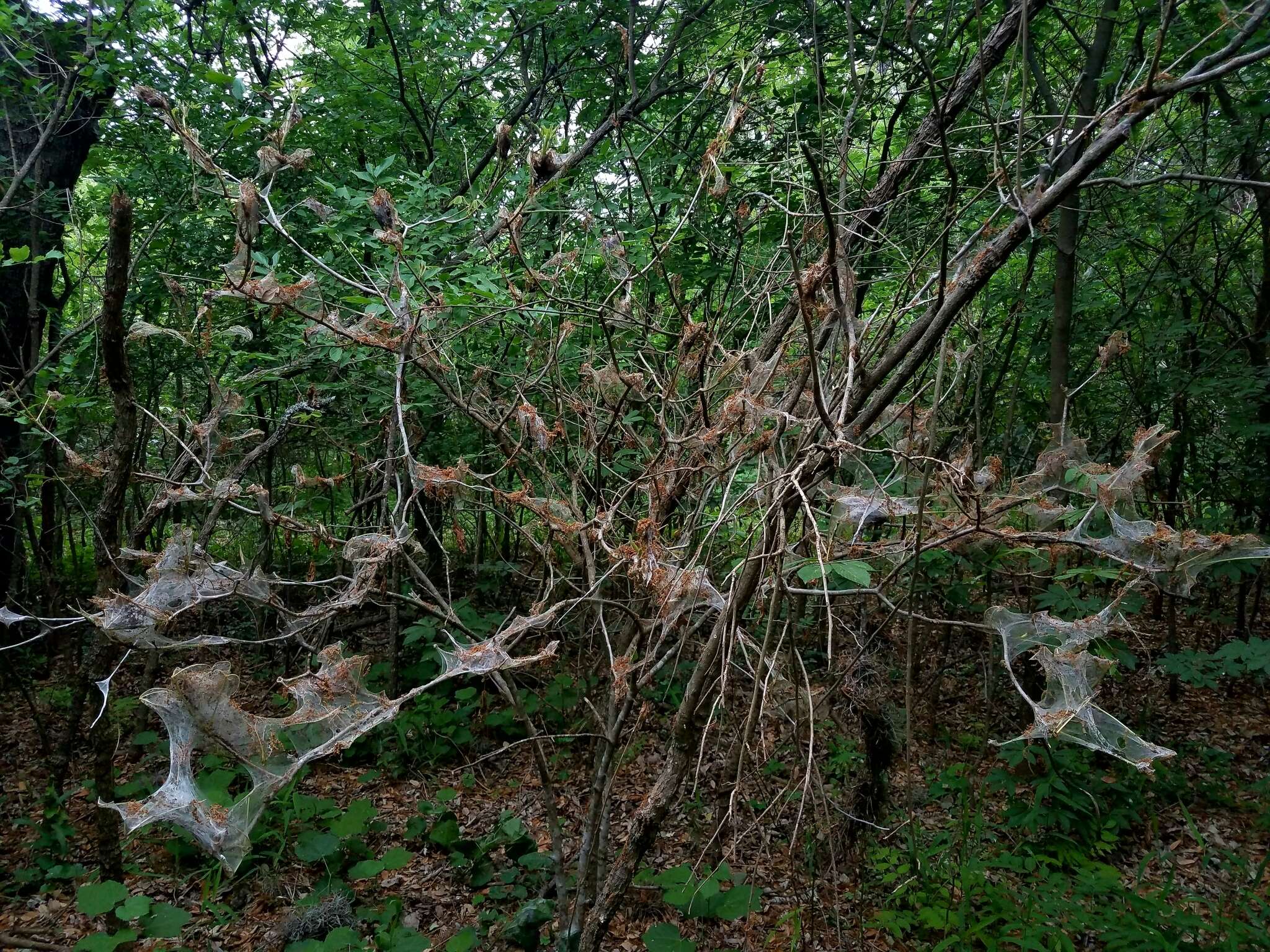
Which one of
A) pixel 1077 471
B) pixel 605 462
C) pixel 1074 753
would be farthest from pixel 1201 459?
pixel 605 462

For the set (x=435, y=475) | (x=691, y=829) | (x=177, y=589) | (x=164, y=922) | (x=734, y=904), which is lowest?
(x=164, y=922)

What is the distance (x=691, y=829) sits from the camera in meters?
3.75

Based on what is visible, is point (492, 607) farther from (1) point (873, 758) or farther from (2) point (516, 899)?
(1) point (873, 758)

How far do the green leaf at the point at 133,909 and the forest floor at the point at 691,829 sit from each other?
520mm

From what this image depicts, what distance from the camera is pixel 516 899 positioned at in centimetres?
367

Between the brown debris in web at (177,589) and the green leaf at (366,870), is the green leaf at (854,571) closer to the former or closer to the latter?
the brown debris in web at (177,589)

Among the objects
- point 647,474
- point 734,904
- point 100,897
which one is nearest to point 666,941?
point 734,904

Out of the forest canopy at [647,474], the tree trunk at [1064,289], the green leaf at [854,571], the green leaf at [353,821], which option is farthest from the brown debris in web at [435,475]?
the tree trunk at [1064,289]

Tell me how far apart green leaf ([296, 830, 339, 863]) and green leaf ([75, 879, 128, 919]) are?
2.70ft

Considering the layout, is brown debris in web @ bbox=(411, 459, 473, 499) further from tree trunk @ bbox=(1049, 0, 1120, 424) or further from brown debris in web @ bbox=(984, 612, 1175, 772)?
tree trunk @ bbox=(1049, 0, 1120, 424)

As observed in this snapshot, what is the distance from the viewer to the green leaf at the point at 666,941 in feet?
8.96

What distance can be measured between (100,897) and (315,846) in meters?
0.97

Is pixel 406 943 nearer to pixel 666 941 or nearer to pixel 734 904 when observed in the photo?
pixel 666 941

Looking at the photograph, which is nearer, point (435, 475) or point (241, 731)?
point (241, 731)
